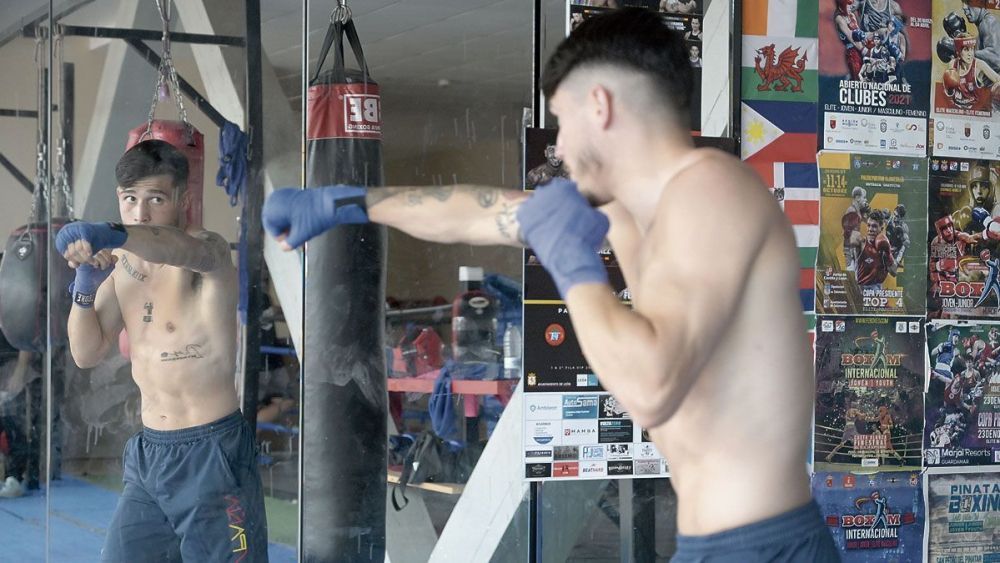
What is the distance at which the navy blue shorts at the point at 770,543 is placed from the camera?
68.8 inches

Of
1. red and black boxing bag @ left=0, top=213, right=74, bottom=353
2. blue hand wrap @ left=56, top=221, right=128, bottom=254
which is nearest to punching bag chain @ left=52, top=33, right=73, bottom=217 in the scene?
red and black boxing bag @ left=0, top=213, right=74, bottom=353

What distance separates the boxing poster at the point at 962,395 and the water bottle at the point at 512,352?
4.84ft

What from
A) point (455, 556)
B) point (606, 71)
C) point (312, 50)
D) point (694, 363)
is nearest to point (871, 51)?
point (312, 50)

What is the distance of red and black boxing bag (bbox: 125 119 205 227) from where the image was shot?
12.1 feet

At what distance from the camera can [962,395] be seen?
4195 millimetres

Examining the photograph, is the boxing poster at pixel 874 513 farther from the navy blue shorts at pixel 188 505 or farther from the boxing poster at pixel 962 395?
the navy blue shorts at pixel 188 505

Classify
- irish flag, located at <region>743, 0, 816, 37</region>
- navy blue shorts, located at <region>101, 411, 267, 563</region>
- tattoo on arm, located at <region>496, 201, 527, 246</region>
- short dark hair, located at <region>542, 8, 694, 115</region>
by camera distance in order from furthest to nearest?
irish flag, located at <region>743, 0, 816, 37</region> → navy blue shorts, located at <region>101, 411, 267, 563</region> → tattoo on arm, located at <region>496, 201, 527, 246</region> → short dark hair, located at <region>542, 8, 694, 115</region>

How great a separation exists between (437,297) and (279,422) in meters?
0.66

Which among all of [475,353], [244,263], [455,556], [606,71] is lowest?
[455,556]

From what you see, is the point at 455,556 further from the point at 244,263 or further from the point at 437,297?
the point at 244,263

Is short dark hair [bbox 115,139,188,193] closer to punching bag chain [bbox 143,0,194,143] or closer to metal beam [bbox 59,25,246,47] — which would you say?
punching bag chain [bbox 143,0,194,143]

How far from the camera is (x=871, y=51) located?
4043 mm

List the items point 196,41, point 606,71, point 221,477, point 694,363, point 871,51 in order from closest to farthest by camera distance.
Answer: point 694,363
point 606,71
point 221,477
point 196,41
point 871,51

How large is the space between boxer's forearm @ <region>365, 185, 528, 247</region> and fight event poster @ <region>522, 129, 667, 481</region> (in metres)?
1.63
